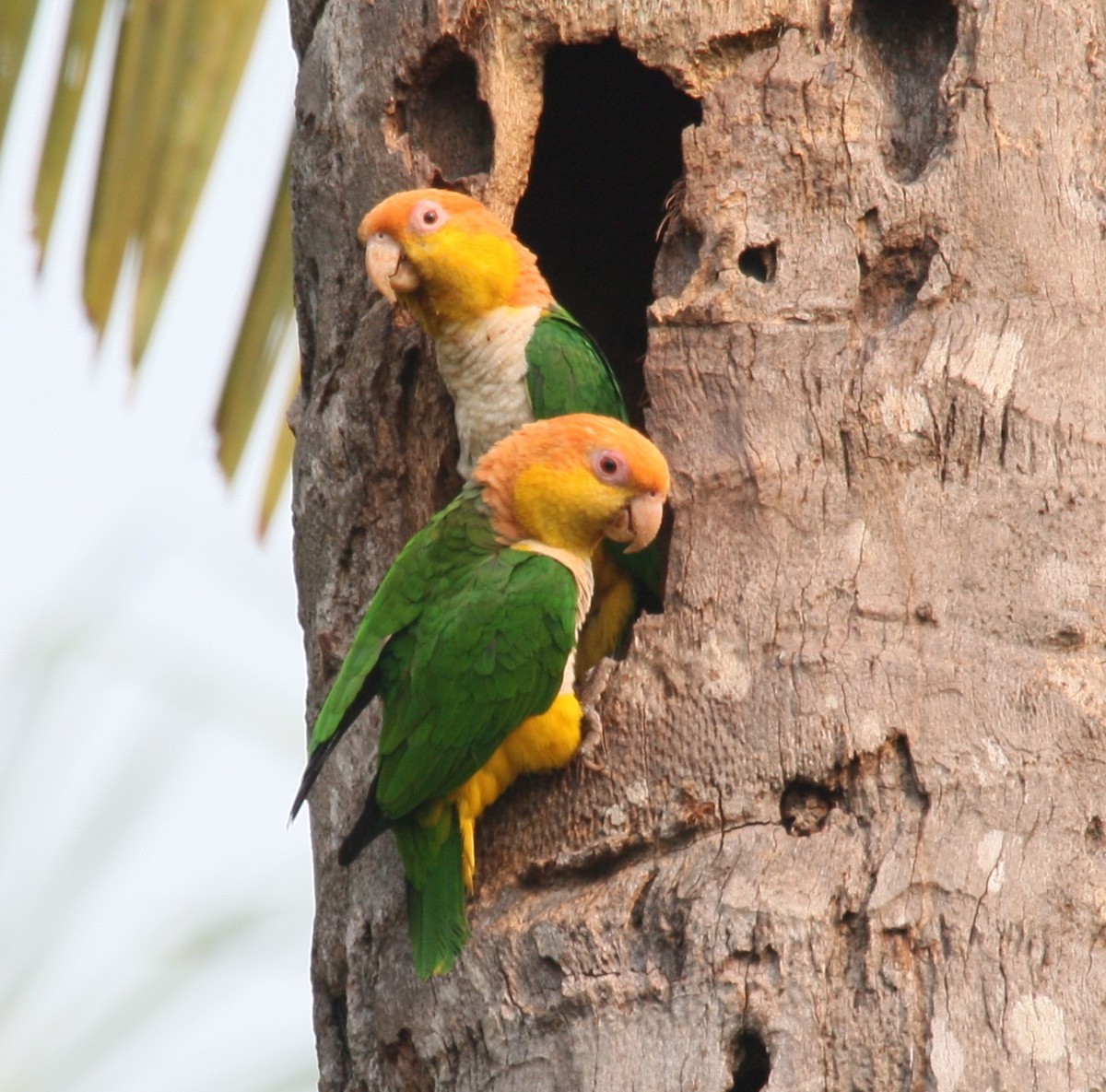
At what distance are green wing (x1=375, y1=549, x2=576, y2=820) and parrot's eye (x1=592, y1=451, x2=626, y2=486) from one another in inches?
10.7

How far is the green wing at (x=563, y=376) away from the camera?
4621 mm

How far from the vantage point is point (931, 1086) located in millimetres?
3020

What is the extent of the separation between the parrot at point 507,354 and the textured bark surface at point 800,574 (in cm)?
14

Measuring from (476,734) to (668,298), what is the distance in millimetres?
1182

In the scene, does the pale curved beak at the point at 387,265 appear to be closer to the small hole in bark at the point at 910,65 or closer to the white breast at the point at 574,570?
the white breast at the point at 574,570

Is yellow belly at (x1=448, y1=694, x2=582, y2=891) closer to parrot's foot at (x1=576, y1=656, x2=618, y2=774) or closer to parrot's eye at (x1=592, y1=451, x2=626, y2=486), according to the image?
parrot's foot at (x1=576, y1=656, x2=618, y2=774)

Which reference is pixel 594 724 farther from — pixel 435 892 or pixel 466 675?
pixel 435 892

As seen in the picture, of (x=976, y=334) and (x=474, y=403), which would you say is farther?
(x=474, y=403)

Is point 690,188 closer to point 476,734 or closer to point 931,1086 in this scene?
point 476,734

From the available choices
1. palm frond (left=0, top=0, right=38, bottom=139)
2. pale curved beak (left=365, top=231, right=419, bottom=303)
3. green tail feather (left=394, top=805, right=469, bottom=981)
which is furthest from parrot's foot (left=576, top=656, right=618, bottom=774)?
palm frond (left=0, top=0, right=38, bottom=139)

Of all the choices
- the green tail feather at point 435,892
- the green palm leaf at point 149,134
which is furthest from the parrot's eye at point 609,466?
the green palm leaf at point 149,134

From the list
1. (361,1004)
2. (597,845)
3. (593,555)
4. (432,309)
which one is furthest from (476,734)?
(432,309)

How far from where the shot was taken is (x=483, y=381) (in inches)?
181

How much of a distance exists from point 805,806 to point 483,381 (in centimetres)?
173
